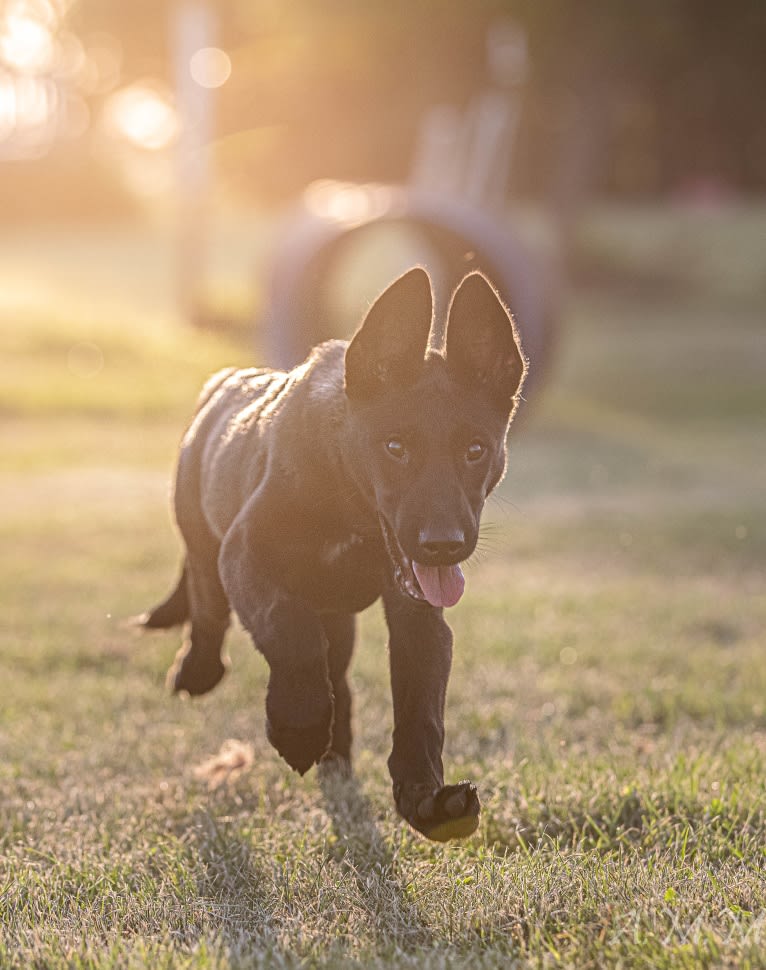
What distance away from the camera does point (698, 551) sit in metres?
9.04

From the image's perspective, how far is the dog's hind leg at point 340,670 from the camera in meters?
4.24

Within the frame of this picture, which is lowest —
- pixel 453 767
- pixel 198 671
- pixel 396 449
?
pixel 453 767

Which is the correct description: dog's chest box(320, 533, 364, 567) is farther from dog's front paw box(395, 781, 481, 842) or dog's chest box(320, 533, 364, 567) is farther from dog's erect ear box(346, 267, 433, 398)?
dog's front paw box(395, 781, 481, 842)

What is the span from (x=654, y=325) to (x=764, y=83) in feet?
37.1

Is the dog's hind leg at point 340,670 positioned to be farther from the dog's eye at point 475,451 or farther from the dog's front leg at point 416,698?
the dog's eye at point 475,451

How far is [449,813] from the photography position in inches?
126

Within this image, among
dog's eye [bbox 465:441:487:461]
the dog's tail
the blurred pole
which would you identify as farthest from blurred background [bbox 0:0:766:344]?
dog's eye [bbox 465:441:487:461]

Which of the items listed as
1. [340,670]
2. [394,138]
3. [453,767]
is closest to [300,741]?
[340,670]

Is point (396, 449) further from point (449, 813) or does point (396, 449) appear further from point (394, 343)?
point (449, 813)

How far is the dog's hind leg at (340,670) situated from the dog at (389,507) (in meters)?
0.61

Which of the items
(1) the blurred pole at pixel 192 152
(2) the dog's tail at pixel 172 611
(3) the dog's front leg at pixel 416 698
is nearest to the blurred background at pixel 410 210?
(1) the blurred pole at pixel 192 152

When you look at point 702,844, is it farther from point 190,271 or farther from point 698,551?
point 190,271

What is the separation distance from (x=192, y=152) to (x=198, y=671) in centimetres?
2082

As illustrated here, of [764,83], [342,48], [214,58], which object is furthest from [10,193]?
[764,83]
